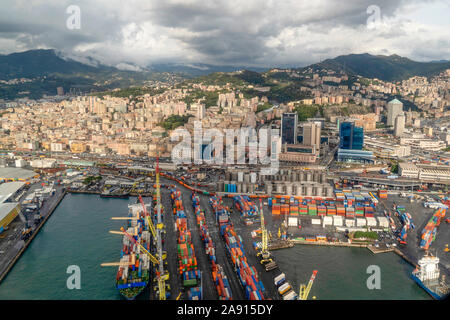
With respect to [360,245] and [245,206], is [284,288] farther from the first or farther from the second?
[245,206]

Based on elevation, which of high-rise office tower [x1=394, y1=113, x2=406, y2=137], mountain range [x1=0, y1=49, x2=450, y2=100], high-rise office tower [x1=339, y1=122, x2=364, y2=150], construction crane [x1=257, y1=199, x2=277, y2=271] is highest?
mountain range [x1=0, y1=49, x2=450, y2=100]

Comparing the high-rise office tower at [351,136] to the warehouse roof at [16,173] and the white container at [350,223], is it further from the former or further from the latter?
the warehouse roof at [16,173]

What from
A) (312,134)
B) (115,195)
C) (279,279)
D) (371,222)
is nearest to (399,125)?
(312,134)

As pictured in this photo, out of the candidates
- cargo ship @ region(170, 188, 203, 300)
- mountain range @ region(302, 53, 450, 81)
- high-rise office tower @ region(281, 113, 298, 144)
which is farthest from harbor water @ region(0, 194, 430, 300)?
mountain range @ region(302, 53, 450, 81)

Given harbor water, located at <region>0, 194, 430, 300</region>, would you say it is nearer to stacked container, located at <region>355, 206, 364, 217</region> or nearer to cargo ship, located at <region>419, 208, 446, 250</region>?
cargo ship, located at <region>419, 208, 446, 250</region>

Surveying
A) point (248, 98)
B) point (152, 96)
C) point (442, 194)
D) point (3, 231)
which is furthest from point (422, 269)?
point (152, 96)
